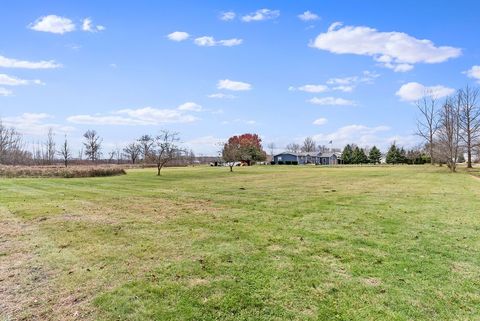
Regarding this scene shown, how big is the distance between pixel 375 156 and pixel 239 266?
94.3 meters

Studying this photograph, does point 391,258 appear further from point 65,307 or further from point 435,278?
point 65,307

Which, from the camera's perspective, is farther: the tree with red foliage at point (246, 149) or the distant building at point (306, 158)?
the distant building at point (306, 158)

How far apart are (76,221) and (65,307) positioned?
210 inches

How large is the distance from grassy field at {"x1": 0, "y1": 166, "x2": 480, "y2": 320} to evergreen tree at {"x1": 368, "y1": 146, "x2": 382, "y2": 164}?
8738 cm

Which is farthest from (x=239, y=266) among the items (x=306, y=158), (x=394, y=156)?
(x=306, y=158)

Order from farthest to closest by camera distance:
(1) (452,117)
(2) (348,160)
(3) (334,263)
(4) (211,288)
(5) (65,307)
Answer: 1. (2) (348,160)
2. (1) (452,117)
3. (3) (334,263)
4. (4) (211,288)
5. (5) (65,307)

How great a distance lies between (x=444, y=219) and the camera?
942cm

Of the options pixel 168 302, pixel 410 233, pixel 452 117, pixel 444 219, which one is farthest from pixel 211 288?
pixel 452 117

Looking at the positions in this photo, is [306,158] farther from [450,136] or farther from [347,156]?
[450,136]

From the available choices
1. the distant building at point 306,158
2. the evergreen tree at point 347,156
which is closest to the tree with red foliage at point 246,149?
the distant building at point 306,158

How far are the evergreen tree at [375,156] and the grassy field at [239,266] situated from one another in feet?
287

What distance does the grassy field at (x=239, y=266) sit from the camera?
4125mm

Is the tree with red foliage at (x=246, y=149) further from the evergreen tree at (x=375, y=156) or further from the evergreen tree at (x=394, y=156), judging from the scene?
the evergreen tree at (x=394, y=156)

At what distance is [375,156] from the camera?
92.9 meters
